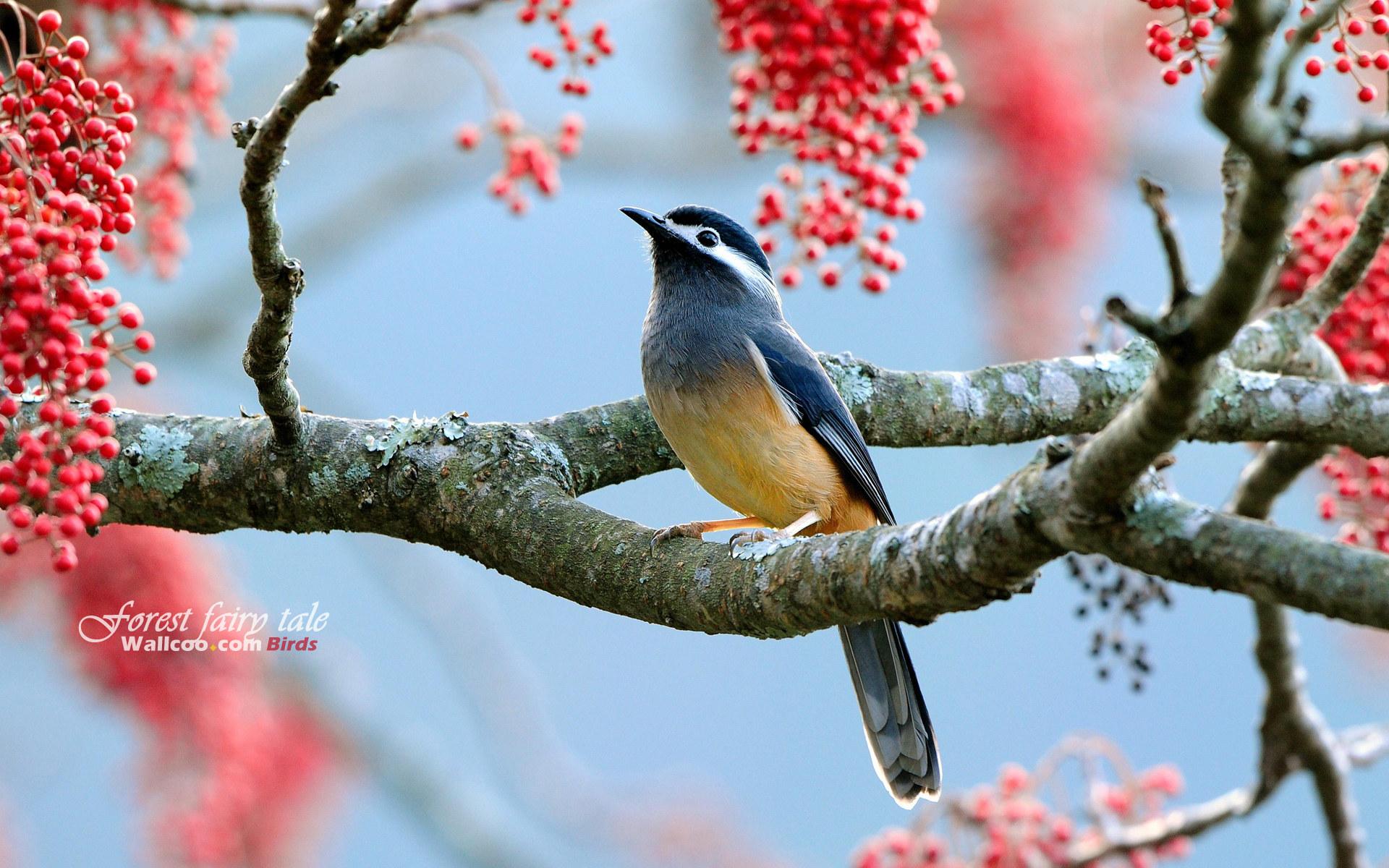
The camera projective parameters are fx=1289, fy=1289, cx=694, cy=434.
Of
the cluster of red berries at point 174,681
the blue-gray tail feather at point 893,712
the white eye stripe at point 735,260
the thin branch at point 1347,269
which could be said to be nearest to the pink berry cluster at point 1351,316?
the thin branch at point 1347,269

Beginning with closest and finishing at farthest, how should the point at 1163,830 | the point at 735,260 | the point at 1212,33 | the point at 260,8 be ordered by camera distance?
the point at 1212,33, the point at 260,8, the point at 1163,830, the point at 735,260

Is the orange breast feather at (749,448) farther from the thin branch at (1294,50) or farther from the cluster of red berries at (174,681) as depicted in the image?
the thin branch at (1294,50)

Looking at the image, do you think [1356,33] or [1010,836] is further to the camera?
[1010,836]

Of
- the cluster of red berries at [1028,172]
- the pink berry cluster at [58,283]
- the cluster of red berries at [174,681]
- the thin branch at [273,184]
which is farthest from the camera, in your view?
the cluster of red berries at [1028,172]

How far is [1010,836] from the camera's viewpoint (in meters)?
4.39

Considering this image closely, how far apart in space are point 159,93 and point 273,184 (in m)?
1.67

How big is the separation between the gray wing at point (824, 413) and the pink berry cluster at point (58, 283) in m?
2.06

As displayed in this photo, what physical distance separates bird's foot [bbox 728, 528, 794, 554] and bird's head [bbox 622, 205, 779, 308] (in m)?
1.19

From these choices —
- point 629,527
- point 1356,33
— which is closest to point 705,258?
point 629,527

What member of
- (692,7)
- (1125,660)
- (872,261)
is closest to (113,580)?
(872,261)

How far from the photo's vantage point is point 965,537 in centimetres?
221

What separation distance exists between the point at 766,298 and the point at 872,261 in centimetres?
94

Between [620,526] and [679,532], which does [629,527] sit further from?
[679,532]

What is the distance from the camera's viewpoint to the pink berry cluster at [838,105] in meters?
3.64
